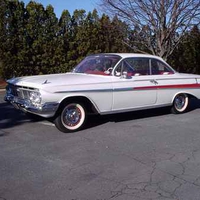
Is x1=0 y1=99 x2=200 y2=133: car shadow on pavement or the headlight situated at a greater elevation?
the headlight

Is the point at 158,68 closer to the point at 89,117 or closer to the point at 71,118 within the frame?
the point at 89,117

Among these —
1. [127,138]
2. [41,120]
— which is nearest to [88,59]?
[41,120]

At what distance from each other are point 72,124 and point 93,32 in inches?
391

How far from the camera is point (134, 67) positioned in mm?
7402

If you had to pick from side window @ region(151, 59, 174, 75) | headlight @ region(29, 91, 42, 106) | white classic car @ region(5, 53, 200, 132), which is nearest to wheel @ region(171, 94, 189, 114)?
white classic car @ region(5, 53, 200, 132)

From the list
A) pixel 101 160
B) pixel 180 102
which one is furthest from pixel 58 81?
pixel 180 102

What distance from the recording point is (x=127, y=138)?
6035mm

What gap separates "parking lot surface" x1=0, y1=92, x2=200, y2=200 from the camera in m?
3.81

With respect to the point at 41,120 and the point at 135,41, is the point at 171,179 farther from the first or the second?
the point at 135,41

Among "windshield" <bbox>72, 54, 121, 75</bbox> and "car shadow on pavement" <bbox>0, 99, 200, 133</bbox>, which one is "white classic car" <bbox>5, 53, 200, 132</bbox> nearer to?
"windshield" <bbox>72, 54, 121, 75</bbox>

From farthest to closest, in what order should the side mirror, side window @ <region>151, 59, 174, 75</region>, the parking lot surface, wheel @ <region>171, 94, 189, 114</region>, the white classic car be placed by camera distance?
wheel @ <region>171, 94, 189, 114</region> < side window @ <region>151, 59, 174, 75</region> < the side mirror < the white classic car < the parking lot surface

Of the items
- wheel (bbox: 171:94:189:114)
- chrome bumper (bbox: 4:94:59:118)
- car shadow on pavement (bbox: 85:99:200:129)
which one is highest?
chrome bumper (bbox: 4:94:59:118)

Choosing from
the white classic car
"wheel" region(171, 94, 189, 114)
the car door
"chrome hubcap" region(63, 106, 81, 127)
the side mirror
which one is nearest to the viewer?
the white classic car

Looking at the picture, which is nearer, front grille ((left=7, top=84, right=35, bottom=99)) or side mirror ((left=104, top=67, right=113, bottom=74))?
front grille ((left=7, top=84, right=35, bottom=99))
